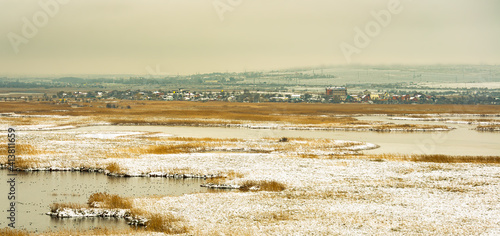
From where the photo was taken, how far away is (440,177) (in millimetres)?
30719

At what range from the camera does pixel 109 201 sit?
23.5 m

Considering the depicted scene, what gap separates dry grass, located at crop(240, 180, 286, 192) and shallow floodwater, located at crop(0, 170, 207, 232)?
7.87 feet

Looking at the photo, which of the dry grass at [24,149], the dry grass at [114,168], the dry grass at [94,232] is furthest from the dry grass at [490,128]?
the dry grass at [94,232]

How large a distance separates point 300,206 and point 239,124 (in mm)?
52841

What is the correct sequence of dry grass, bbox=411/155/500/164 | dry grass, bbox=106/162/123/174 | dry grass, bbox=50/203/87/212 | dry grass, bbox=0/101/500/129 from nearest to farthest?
dry grass, bbox=50/203/87/212 < dry grass, bbox=106/162/123/174 < dry grass, bbox=411/155/500/164 < dry grass, bbox=0/101/500/129

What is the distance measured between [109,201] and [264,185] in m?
8.50

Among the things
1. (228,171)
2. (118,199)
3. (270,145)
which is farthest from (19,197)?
(270,145)

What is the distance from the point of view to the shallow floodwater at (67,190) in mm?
21109

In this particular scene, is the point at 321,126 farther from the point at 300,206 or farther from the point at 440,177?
the point at 300,206

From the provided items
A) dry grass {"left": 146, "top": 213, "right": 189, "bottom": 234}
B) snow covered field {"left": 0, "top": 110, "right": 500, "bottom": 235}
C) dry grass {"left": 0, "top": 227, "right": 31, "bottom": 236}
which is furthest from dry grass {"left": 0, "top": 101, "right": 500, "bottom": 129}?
dry grass {"left": 0, "top": 227, "right": 31, "bottom": 236}

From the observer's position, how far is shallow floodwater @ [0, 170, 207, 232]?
831 inches

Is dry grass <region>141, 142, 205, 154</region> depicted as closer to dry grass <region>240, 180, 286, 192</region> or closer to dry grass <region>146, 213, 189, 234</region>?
dry grass <region>240, 180, 286, 192</region>

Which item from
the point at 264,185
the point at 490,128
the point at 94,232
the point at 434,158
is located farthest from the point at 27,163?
the point at 490,128

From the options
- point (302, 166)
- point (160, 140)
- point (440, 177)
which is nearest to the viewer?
point (440, 177)
